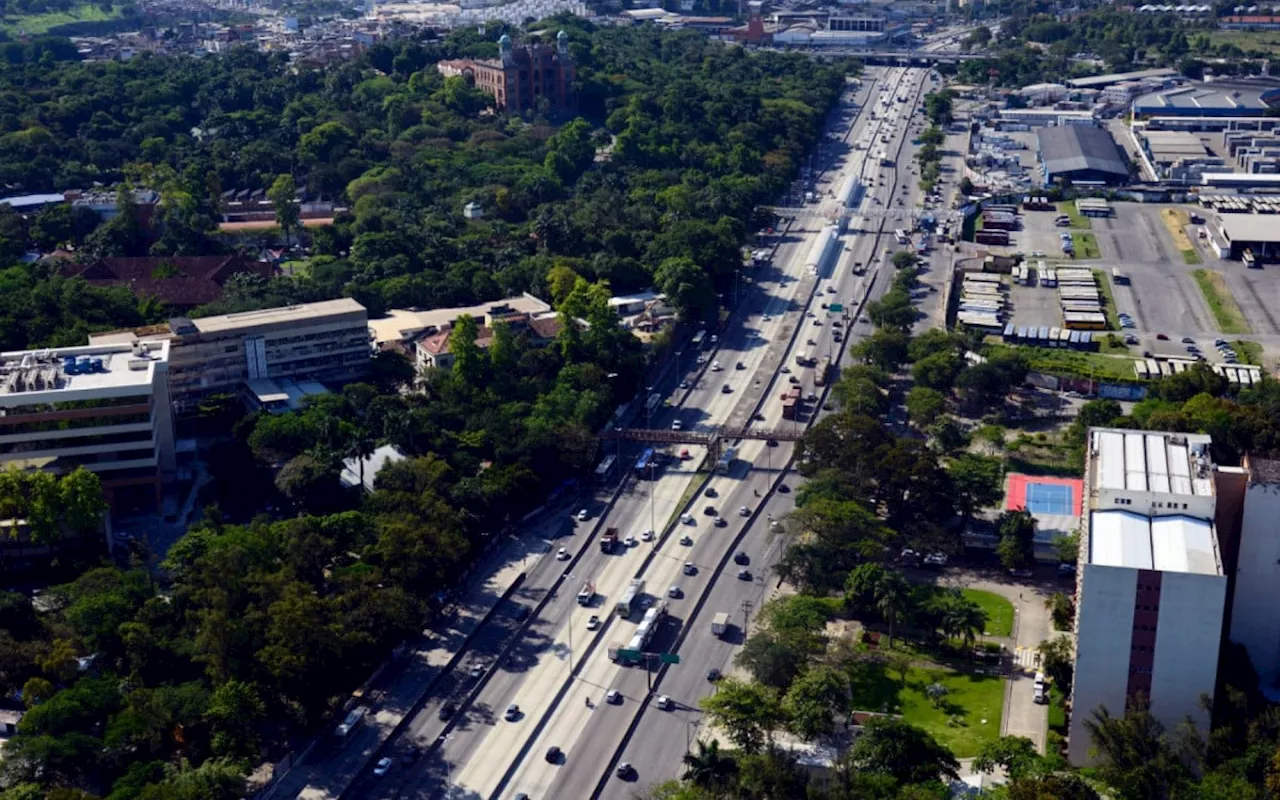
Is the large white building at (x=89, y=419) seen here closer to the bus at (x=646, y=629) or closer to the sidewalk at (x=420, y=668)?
the sidewalk at (x=420, y=668)

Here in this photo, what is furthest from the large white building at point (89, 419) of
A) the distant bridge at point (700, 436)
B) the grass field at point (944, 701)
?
the grass field at point (944, 701)

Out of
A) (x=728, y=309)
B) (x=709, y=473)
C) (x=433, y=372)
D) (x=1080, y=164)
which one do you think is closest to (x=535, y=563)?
(x=709, y=473)

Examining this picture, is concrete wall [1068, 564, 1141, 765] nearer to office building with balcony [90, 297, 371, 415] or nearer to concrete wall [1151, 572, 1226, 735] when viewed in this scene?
concrete wall [1151, 572, 1226, 735]

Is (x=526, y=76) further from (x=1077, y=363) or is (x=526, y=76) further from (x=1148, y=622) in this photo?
(x=1148, y=622)

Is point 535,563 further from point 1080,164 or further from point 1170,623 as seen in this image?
point 1080,164

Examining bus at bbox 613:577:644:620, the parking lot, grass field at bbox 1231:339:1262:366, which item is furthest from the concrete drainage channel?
grass field at bbox 1231:339:1262:366

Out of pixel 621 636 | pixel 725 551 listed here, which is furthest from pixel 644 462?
pixel 621 636
